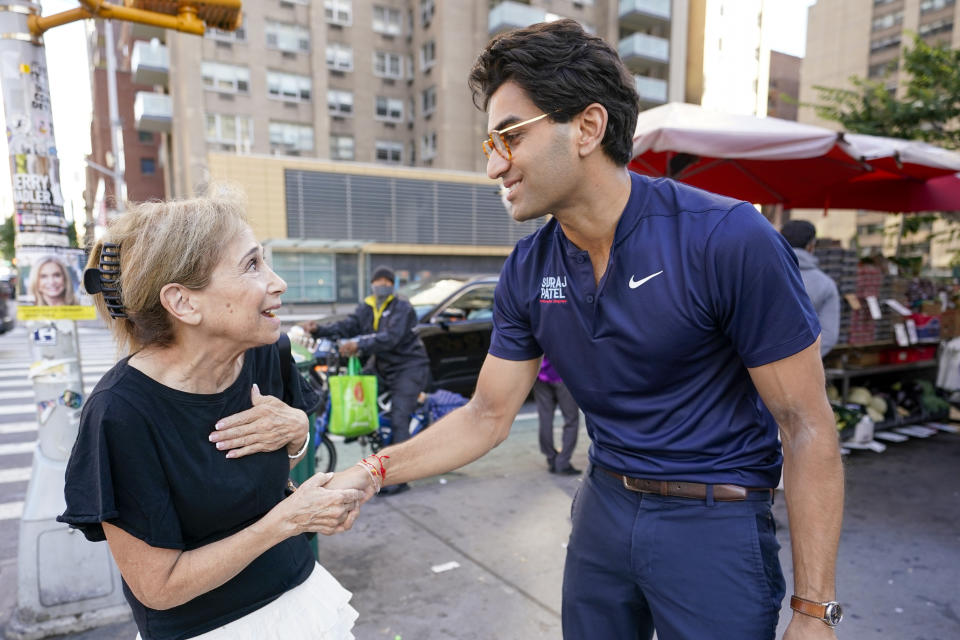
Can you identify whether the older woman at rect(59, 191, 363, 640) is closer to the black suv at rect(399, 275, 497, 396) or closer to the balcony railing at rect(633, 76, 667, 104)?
the black suv at rect(399, 275, 497, 396)

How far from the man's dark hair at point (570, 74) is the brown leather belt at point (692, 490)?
2.95ft

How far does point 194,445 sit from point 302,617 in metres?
0.61

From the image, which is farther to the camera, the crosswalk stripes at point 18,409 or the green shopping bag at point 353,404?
the crosswalk stripes at point 18,409

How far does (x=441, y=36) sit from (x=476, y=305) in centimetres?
2857

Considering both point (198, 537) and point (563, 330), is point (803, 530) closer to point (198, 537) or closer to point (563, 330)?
point (563, 330)

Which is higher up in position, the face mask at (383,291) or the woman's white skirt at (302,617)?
the face mask at (383,291)

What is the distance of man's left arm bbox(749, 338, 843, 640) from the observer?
1373mm

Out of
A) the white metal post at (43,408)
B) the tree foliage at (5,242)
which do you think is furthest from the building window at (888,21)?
the tree foliage at (5,242)

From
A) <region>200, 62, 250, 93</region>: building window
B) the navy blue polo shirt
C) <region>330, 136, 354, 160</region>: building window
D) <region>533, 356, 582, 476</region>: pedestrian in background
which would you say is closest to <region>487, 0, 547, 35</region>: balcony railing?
<region>330, 136, 354, 160</region>: building window

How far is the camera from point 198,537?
1.49 metres

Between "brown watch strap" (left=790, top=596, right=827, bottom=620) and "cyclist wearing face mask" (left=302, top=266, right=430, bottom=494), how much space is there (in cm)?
442

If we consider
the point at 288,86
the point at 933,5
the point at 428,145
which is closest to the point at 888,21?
the point at 933,5

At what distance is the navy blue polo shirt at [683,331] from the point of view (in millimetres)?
1391

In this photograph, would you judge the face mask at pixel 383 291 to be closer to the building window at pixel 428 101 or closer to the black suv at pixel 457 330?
the black suv at pixel 457 330
